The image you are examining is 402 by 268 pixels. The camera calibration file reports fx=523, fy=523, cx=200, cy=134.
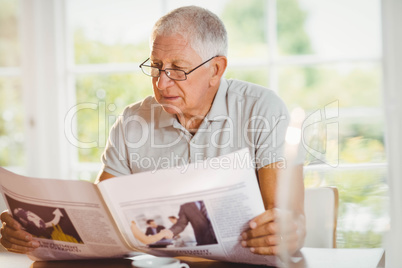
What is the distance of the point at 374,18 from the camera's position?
9.18 feet

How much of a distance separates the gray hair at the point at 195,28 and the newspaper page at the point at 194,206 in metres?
0.63

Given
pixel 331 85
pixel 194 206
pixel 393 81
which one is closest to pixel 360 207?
pixel 194 206

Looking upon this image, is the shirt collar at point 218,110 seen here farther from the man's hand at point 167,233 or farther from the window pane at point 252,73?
the window pane at point 252,73

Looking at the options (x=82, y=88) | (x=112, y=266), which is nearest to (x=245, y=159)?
(x=112, y=266)

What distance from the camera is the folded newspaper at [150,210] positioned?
1.17m

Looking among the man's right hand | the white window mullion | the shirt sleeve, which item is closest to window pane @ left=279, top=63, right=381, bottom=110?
the shirt sleeve

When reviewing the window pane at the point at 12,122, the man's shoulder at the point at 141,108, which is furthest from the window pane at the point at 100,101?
the man's shoulder at the point at 141,108

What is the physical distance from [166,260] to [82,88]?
2.30 m

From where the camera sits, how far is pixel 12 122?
328 centimetres

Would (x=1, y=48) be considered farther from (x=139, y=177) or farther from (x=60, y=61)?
(x=139, y=177)

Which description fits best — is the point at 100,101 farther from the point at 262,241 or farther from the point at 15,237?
the point at 262,241

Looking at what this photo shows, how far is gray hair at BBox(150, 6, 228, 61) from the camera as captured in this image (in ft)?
5.53

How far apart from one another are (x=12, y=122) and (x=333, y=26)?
202cm

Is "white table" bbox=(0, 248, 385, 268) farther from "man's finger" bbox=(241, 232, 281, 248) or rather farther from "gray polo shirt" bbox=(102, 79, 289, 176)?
"gray polo shirt" bbox=(102, 79, 289, 176)
